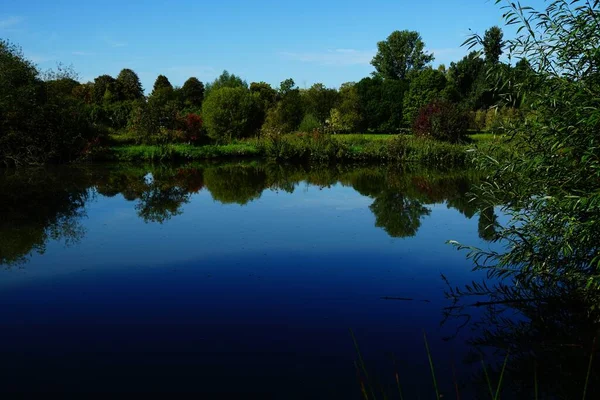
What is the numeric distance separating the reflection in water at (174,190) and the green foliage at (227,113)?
325 inches

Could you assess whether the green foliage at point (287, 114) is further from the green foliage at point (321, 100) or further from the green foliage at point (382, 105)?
the green foliage at point (382, 105)

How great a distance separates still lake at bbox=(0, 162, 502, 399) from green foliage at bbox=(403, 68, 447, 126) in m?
29.0

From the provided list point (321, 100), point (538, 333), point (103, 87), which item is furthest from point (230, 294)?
point (103, 87)

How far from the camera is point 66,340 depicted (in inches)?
222

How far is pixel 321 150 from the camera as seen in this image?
29.2 metres

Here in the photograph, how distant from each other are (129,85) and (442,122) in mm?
31799

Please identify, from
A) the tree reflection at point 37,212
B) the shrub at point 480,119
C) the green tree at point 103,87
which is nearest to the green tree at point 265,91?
the green tree at point 103,87

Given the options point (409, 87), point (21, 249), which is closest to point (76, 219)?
point (21, 249)

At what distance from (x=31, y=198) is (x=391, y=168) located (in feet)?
55.7

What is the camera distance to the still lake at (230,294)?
4.95 meters

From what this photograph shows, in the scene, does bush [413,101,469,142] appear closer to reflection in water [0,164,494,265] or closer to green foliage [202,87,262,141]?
reflection in water [0,164,494,265]

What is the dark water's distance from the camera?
16.1 ft

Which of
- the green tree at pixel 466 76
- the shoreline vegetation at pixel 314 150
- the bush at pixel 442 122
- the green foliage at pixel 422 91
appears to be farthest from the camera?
the green tree at pixel 466 76

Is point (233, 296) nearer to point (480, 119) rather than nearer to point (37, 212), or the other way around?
point (37, 212)
